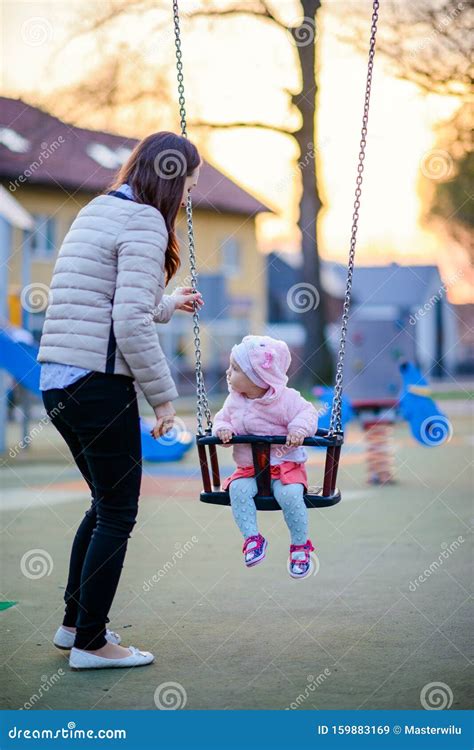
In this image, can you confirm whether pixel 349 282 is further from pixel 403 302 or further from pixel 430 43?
pixel 403 302

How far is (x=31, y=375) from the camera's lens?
11.7 m

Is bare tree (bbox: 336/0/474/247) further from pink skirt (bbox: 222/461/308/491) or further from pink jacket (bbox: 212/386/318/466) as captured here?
pink skirt (bbox: 222/461/308/491)

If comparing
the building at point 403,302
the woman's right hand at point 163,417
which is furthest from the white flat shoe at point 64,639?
the building at point 403,302

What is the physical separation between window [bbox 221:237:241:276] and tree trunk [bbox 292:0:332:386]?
1498cm

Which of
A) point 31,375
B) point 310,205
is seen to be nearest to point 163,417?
point 31,375

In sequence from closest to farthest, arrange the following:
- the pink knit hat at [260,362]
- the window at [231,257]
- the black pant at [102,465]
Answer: the black pant at [102,465] → the pink knit hat at [260,362] → the window at [231,257]

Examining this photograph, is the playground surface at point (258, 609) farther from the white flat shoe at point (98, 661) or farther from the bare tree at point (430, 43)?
the bare tree at point (430, 43)

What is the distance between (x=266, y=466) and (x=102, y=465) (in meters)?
0.65

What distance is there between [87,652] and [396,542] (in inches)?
120

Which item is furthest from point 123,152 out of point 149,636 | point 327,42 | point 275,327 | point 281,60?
point 149,636

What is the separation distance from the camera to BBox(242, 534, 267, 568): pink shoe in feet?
13.7

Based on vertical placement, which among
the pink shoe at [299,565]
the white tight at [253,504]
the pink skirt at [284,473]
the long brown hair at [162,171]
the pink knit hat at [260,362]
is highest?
the long brown hair at [162,171]

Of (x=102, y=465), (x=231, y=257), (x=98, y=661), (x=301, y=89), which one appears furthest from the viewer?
(x=231, y=257)

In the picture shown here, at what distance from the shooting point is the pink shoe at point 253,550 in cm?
418
